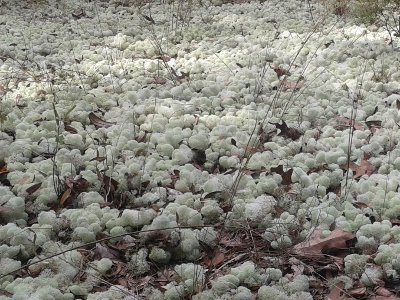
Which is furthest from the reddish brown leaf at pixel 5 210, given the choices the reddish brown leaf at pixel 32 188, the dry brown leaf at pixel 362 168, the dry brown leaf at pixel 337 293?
the dry brown leaf at pixel 362 168

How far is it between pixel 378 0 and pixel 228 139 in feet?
9.64

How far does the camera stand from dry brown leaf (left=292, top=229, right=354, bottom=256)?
275 cm

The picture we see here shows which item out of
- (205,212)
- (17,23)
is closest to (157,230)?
(205,212)

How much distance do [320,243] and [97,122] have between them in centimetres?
207

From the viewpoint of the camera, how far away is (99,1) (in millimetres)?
7855

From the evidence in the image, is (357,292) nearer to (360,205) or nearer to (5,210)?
(360,205)

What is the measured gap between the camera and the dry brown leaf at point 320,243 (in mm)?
2750

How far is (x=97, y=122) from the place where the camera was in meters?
4.15

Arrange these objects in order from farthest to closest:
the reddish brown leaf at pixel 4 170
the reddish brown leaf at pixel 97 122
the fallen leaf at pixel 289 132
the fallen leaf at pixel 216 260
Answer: the reddish brown leaf at pixel 97 122, the fallen leaf at pixel 289 132, the reddish brown leaf at pixel 4 170, the fallen leaf at pixel 216 260

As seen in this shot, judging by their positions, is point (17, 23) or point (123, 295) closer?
point (123, 295)

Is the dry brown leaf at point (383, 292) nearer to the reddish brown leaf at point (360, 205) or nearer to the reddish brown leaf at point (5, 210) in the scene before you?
the reddish brown leaf at point (360, 205)

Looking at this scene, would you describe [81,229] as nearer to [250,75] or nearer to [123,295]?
[123,295]

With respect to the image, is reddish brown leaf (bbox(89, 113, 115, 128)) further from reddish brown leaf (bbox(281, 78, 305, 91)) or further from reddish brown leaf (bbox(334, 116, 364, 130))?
reddish brown leaf (bbox(334, 116, 364, 130))

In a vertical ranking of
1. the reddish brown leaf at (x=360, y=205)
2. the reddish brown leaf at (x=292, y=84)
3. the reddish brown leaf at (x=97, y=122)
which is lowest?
the reddish brown leaf at (x=97, y=122)
